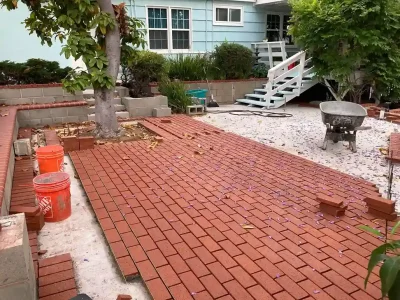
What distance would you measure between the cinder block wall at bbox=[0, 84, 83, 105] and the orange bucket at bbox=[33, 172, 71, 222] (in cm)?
504

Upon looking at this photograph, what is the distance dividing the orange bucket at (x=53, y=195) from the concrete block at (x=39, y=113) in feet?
15.0

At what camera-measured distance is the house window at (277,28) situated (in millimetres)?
13688

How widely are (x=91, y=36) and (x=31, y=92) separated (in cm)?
268

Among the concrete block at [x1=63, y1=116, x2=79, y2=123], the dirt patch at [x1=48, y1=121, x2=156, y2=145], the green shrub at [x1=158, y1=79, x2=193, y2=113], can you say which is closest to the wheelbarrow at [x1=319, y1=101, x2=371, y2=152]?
the dirt patch at [x1=48, y1=121, x2=156, y2=145]

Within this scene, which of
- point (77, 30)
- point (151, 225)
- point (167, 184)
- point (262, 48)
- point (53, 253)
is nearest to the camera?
point (53, 253)

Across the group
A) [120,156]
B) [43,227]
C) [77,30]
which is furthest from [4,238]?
[77,30]

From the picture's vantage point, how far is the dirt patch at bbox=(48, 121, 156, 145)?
6539 millimetres

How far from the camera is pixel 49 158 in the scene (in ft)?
14.0

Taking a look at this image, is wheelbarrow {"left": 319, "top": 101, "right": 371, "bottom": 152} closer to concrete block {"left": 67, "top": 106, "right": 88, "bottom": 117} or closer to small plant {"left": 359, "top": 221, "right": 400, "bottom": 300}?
small plant {"left": 359, "top": 221, "right": 400, "bottom": 300}

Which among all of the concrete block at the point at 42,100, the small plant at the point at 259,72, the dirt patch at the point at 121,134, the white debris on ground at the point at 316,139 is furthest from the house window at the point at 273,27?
the concrete block at the point at 42,100

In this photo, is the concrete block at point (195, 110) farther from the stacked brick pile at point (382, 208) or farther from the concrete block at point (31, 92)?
the stacked brick pile at point (382, 208)

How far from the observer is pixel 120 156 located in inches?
215

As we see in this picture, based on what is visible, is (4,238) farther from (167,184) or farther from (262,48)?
(262,48)

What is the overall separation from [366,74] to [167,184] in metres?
8.19
